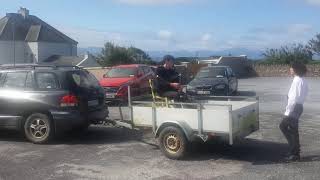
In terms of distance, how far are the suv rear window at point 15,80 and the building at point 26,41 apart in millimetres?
68828

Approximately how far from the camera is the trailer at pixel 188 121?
855cm

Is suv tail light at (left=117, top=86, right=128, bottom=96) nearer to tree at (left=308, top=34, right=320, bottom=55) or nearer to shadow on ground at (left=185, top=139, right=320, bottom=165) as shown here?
shadow on ground at (left=185, top=139, right=320, bottom=165)

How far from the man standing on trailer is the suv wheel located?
256 cm

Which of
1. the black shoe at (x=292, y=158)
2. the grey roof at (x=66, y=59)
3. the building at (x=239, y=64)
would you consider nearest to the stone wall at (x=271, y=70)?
the building at (x=239, y=64)

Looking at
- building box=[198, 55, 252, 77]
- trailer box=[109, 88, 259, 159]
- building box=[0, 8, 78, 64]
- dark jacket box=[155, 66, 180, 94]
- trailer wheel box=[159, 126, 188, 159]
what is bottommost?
trailer wheel box=[159, 126, 188, 159]

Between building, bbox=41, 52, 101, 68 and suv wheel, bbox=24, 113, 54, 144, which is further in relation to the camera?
building, bbox=41, 52, 101, 68

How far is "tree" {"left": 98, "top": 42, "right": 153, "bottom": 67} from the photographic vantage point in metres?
62.0

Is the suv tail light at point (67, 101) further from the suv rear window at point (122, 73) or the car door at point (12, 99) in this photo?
the suv rear window at point (122, 73)

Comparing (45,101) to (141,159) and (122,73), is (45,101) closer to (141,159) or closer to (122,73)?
(141,159)

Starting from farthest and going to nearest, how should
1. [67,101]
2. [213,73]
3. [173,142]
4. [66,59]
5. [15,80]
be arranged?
1. [66,59]
2. [213,73]
3. [15,80]
4. [67,101]
5. [173,142]

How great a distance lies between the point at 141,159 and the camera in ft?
30.3

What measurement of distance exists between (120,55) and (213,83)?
42036mm

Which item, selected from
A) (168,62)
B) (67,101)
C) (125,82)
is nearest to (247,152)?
(168,62)

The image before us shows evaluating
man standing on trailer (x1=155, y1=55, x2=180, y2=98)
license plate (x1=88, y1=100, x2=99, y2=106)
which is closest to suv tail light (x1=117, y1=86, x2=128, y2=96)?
license plate (x1=88, y1=100, x2=99, y2=106)
